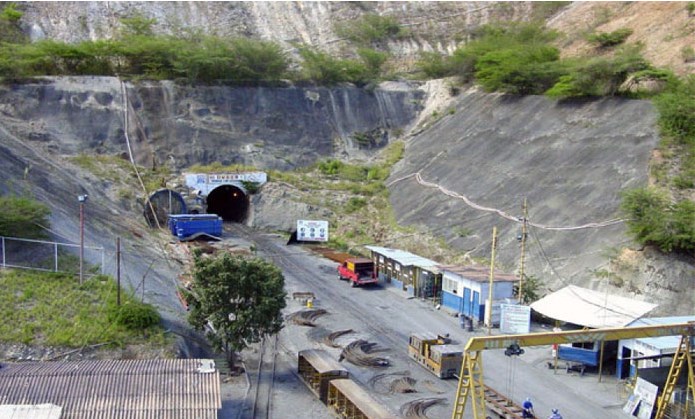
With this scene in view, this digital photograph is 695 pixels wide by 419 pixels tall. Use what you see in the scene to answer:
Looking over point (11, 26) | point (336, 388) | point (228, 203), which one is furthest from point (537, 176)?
point (11, 26)

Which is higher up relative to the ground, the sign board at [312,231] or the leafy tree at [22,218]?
the leafy tree at [22,218]

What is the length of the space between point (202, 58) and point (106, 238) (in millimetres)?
25413

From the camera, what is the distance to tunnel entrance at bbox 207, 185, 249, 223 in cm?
5306

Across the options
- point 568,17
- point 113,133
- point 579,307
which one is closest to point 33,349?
point 579,307

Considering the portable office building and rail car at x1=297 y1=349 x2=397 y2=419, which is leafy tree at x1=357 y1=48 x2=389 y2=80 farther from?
rail car at x1=297 y1=349 x2=397 y2=419

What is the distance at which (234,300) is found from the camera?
2441 centimetres

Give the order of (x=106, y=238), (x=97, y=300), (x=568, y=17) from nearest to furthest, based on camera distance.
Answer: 1. (x=97, y=300)
2. (x=106, y=238)
3. (x=568, y=17)

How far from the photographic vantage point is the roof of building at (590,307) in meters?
26.2

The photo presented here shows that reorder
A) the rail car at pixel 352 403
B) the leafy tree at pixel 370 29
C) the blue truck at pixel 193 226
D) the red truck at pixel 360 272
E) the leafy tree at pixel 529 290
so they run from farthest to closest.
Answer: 1. the leafy tree at pixel 370 29
2. the blue truck at pixel 193 226
3. the red truck at pixel 360 272
4. the leafy tree at pixel 529 290
5. the rail car at pixel 352 403

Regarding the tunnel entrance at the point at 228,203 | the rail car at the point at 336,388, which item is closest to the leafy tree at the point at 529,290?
the rail car at the point at 336,388

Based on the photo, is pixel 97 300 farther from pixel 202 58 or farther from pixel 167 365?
pixel 202 58

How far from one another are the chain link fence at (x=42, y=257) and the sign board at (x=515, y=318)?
16.1m

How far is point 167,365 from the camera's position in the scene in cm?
2050

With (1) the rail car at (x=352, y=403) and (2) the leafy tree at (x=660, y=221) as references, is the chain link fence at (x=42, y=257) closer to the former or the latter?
(1) the rail car at (x=352, y=403)
